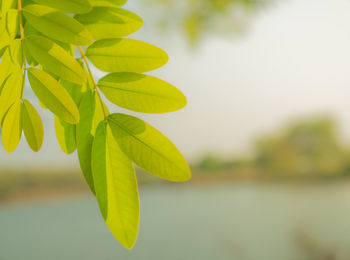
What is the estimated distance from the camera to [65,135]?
123 mm

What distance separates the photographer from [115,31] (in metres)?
0.12

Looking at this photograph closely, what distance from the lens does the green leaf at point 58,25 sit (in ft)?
0.36

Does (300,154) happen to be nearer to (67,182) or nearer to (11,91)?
(67,182)

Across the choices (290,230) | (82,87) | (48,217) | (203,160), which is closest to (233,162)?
(203,160)

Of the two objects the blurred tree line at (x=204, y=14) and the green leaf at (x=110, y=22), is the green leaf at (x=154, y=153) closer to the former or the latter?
the green leaf at (x=110, y=22)

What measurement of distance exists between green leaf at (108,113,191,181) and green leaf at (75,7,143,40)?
1.4 inches

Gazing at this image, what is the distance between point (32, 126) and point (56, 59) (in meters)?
0.02

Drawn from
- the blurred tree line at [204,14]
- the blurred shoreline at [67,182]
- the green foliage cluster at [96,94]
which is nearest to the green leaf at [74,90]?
the green foliage cluster at [96,94]

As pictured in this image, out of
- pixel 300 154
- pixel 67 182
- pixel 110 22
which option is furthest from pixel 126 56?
pixel 300 154

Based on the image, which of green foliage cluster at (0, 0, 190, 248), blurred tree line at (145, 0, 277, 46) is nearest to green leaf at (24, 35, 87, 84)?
green foliage cluster at (0, 0, 190, 248)

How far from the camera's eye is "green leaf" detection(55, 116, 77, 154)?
0.40 ft

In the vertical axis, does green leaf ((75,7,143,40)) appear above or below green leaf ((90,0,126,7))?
below

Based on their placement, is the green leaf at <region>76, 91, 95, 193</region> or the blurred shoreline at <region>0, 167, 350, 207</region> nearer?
the green leaf at <region>76, 91, 95, 193</region>

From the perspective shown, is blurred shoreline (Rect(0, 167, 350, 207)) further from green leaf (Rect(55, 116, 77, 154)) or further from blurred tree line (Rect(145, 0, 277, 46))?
green leaf (Rect(55, 116, 77, 154))
